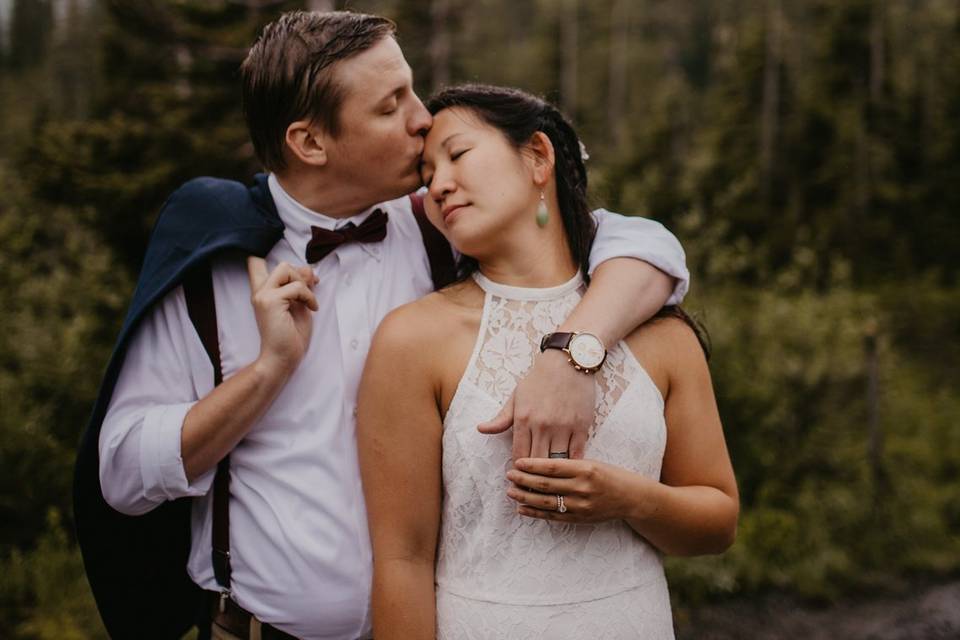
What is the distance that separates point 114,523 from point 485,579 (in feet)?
3.06

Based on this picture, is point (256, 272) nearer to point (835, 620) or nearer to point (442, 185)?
point (442, 185)

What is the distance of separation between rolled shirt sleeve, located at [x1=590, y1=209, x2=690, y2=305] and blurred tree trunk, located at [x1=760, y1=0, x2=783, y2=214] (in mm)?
27118

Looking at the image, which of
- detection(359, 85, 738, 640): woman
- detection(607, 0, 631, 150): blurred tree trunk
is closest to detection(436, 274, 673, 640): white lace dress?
detection(359, 85, 738, 640): woman

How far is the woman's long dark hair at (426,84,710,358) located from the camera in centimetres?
211

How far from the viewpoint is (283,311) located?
1.95m

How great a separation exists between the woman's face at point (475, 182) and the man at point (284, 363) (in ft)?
0.31

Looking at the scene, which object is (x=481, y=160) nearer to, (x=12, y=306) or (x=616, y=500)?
(x=616, y=500)

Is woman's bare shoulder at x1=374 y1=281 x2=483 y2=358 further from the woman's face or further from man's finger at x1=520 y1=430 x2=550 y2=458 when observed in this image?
man's finger at x1=520 y1=430 x2=550 y2=458

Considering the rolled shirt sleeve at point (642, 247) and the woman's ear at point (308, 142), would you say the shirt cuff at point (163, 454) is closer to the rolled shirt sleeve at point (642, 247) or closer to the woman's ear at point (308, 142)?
the woman's ear at point (308, 142)

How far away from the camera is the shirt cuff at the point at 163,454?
194 cm

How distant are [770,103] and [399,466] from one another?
31336 millimetres

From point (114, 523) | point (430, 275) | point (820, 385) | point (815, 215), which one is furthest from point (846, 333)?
point (815, 215)

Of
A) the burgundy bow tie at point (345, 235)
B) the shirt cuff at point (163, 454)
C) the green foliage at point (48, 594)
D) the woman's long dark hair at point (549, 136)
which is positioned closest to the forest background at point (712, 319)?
the green foliage at point (48, 594)

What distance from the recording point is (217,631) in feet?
7.00
